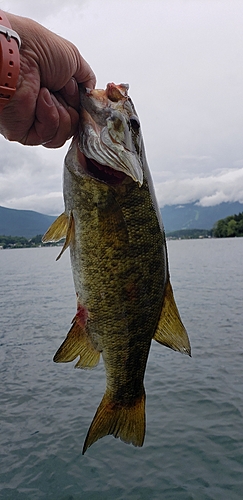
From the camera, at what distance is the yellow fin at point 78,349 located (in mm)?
3018

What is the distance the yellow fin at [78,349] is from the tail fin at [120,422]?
1.33 feet

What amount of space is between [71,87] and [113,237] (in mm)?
1153

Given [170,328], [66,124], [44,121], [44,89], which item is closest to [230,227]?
[170,328]

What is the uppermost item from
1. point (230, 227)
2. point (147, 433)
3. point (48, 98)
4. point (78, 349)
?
point (230, 227)

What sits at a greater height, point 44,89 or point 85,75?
point 85,75

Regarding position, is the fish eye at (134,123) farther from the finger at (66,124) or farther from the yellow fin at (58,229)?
the yellow fin at (58,229)

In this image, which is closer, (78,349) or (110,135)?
(110,135)

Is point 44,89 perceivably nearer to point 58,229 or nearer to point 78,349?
point 58,229

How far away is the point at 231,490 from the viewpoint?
6582 millimetres

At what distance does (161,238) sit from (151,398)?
342 inches

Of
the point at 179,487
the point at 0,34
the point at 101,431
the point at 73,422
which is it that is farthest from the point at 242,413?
the point at 0,34

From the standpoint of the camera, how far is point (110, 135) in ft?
8.59

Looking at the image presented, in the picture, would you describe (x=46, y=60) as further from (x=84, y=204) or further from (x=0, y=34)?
(x=84, y=204)

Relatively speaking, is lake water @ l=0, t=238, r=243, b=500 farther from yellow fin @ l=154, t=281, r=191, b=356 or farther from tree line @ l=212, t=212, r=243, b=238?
tree line @ l=212, t=212, r=243, b=238
